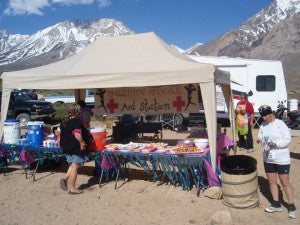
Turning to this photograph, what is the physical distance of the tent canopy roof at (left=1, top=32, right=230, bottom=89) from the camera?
20.4 ft

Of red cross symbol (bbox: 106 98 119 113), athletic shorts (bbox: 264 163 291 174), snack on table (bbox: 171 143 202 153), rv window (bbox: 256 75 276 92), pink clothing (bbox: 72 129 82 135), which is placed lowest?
athletic shorts (bbox: 264 163 291 174)

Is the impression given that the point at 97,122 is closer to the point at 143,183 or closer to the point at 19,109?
the point at 19,109

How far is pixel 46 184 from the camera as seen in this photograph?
684 cm

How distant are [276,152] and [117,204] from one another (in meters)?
2.48

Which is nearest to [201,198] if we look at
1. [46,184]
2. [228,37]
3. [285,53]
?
[46,184]

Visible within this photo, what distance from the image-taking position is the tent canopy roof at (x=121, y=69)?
6.23 m

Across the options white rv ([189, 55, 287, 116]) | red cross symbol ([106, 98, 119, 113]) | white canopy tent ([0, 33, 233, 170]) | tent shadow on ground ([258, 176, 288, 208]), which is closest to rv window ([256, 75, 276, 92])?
white rv ([189, 55, 287, 116])

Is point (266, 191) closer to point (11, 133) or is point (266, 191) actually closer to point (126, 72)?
point (126, 72)

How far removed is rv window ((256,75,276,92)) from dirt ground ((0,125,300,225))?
25.0ft

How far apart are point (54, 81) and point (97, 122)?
34.4 ft

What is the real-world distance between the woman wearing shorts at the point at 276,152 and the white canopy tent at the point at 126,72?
3.55ft

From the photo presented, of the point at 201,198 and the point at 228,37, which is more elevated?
the point at 228,37

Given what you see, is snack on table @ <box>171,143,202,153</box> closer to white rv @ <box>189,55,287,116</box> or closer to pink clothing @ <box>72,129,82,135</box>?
pink clothing @ <box>72,129,82,135</box>

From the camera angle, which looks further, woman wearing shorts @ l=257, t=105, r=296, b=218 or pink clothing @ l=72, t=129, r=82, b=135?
pink clothing @ l=72, t=129, r=82, b=135
